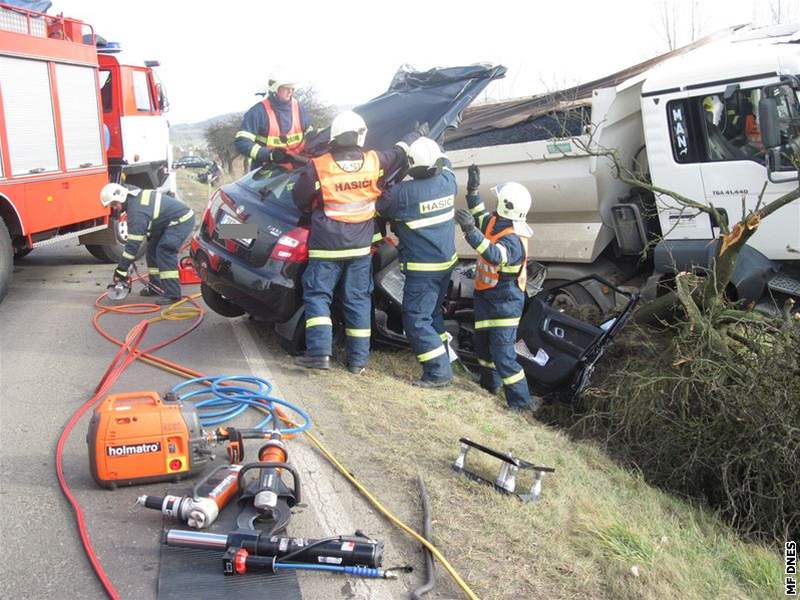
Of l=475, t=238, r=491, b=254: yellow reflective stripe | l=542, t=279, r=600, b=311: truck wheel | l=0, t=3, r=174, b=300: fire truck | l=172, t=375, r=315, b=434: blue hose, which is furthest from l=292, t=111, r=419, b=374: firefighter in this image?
l=0, t=3, r=174, b=300: fire truck

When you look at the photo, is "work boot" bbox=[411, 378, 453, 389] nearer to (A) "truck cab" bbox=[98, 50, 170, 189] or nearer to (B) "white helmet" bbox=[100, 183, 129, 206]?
(B) "white helmet" bbox=[100, 183, 129, 206]

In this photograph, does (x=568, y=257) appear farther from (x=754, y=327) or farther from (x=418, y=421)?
(x=418, y=421)

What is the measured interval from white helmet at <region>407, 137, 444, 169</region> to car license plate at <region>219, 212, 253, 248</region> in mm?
1294

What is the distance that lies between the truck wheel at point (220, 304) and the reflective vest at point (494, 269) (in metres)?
2.07

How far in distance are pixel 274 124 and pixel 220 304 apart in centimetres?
164

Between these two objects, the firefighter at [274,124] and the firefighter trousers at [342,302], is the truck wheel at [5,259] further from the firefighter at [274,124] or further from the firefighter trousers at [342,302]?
the firefighter trousers at [342,302]

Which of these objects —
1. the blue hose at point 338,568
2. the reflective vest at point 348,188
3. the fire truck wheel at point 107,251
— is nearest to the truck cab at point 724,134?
the reflective vest at point 348,188

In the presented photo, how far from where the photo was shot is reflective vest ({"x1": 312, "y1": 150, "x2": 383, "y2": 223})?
5.21m

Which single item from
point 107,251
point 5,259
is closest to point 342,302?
point 5,259

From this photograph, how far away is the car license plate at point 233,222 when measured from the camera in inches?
212

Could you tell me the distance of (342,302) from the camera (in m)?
5.41

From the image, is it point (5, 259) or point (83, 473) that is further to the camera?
point (5, 259)

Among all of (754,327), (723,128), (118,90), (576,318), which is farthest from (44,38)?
(754,327)

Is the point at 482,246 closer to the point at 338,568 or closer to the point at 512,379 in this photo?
the point at 512,379
